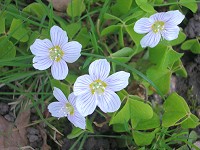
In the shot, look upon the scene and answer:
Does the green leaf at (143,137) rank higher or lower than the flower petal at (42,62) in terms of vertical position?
lower

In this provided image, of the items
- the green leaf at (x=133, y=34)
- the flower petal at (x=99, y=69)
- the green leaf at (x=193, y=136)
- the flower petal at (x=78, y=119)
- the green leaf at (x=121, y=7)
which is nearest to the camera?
the flower petal at (x=99, y=69)

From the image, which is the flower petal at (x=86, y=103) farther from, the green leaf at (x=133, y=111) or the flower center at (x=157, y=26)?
the flower center at (x=157, y=26)

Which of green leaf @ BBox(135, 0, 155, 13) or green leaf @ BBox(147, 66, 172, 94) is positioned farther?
green leaf @ BBox(147, 66, 172, 94)

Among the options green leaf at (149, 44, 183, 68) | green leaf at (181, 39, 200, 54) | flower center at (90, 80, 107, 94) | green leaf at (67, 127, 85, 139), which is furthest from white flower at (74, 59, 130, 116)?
green leaf at (181, 39, 200, 54)

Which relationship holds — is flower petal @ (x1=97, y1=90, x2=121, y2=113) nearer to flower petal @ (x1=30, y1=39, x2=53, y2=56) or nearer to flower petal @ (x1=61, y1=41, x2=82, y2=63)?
flower petal @ (x1=61, y1=41, x2=82, y2=63)

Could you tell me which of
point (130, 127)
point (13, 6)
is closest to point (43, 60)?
point (13, 6)

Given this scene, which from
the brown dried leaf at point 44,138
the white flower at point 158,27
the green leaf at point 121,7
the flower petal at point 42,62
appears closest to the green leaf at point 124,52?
the white flower at point 158,27

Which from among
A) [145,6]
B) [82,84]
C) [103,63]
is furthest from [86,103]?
[145,6]
